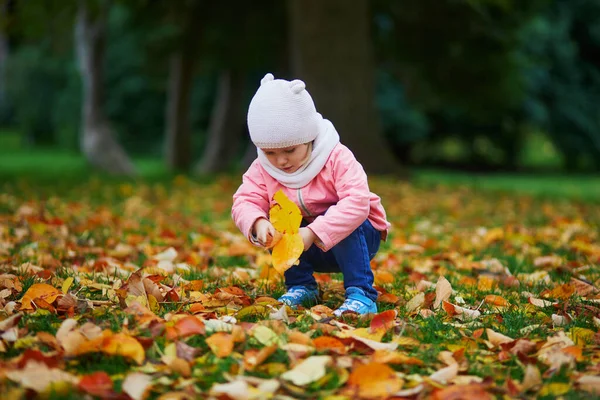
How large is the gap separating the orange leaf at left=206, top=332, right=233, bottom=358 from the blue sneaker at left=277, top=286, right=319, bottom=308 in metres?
0.71

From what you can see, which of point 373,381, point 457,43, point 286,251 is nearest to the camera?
point 373,381

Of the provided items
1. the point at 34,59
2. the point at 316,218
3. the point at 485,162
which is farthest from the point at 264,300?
the point at 34,59

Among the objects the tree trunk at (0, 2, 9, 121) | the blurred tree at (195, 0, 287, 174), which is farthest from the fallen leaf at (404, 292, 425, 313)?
the tree trunk at (0, 2, 9, 121)

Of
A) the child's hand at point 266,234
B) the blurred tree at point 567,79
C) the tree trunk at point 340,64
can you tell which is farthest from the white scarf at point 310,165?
the blurred tree at point 567,79

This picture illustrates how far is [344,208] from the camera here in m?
2.99

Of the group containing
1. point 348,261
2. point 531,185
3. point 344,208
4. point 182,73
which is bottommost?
point 531,185

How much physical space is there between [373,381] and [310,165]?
1.17m

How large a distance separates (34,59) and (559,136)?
73.4ft

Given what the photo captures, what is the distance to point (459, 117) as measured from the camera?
26125 mm

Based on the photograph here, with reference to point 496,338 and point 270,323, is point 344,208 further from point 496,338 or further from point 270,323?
point 496,338

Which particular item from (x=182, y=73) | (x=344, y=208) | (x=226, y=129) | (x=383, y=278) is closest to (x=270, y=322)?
(x=344, y=208)

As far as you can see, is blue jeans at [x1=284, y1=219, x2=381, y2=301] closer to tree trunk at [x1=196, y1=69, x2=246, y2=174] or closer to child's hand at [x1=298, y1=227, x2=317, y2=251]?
child's hand at [x1=298, y1=227, x2=317, y2=251]

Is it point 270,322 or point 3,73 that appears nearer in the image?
point 270,322

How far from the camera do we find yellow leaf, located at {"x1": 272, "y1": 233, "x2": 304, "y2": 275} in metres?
2.85
